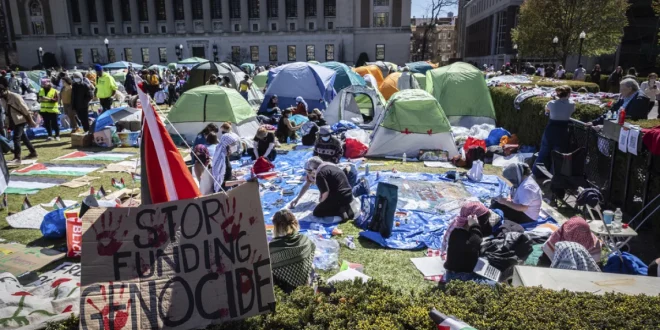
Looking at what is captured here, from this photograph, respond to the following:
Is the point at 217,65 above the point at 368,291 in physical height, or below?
above

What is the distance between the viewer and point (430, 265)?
5230mm

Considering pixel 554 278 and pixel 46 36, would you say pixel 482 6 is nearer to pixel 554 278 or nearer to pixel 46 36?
pixel 46 36

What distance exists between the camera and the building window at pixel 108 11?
5897cm

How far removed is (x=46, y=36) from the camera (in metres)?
59.7

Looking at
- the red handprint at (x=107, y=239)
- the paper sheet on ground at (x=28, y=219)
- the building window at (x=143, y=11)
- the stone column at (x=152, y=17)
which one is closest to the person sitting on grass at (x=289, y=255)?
the red handprint at (x=107, y=239)

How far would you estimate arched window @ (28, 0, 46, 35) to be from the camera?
195 ft

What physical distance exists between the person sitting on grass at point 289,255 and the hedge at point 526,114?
22.3ft

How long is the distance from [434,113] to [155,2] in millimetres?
57905

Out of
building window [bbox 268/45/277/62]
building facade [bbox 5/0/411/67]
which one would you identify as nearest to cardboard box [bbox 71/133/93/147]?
building facade [bbox 5/0/411/67]

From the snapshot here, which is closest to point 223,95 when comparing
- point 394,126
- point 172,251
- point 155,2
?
point 394,126

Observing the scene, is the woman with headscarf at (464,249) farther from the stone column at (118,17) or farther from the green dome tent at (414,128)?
the stone column at (118,17)

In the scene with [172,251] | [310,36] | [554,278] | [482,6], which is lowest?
[554,278]

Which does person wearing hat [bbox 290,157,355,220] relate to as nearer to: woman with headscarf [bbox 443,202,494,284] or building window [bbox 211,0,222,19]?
woman with headscarf [bbox 443,202,494,284]

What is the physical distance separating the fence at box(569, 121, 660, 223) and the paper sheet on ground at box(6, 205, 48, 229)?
8.43m
